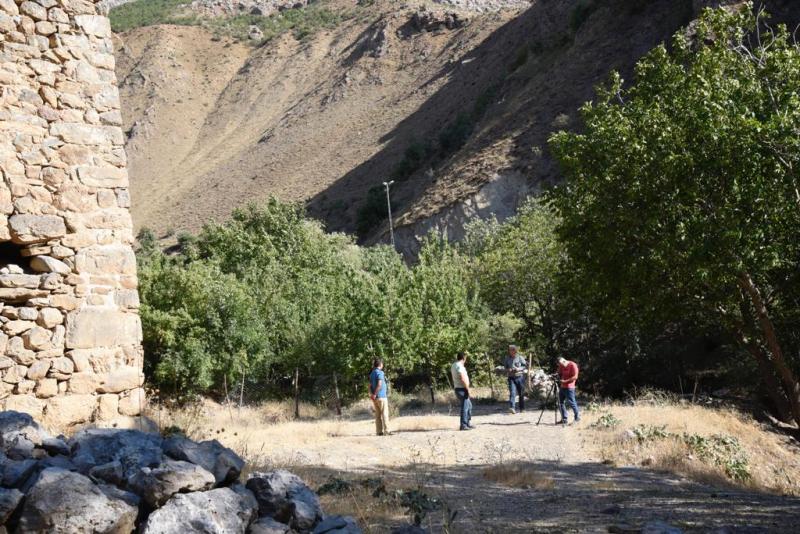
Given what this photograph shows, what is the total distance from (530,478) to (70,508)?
6.19 metres

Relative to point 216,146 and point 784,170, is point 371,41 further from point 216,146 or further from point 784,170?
point 784,170

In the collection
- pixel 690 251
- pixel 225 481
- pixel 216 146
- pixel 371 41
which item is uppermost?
pixel 371 41

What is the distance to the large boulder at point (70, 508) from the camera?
3848 millimetres

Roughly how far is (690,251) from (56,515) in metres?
10.7

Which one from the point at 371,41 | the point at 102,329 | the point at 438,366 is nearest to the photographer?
the point at 102,329

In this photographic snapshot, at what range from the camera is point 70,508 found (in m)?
3.91

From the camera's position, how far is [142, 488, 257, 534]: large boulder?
4.12m

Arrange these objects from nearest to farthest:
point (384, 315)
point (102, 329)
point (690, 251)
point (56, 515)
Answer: point (56, 515), point (102, 329), point (690, 251), point (384, 315)

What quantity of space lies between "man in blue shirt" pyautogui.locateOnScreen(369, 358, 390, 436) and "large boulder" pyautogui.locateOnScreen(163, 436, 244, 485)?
828 centimetres

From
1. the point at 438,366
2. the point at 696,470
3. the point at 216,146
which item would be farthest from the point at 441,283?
the point at 216,146

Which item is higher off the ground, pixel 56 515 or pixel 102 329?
pixel 102 329

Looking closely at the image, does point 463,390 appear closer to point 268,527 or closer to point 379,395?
point 379,395

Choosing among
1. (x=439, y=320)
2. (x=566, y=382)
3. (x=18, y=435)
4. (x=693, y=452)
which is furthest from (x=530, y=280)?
(x=18, y=435)

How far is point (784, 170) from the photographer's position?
1121cm
